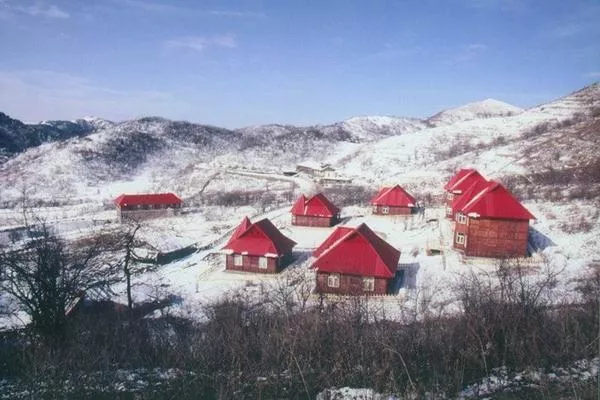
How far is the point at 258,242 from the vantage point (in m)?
26.5

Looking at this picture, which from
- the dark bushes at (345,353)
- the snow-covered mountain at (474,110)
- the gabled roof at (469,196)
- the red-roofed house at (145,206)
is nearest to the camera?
the dark bushes at (345,353)

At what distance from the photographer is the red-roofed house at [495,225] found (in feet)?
80.1

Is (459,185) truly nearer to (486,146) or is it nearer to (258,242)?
(258,242)

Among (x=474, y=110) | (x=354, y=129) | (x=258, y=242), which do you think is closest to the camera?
(x=258, y=242)

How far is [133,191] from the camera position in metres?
71.4

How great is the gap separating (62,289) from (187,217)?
119 feet

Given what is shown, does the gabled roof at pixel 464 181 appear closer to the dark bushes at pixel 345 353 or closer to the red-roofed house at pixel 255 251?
the red-roofed house at pixel 255 251

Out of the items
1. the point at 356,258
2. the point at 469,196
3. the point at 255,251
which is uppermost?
the point at 469,196

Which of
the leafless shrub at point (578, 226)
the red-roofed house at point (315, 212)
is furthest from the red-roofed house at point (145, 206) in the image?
the leafless shrub at point (578, 226)

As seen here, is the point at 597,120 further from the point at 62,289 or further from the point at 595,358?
the point at 62,289

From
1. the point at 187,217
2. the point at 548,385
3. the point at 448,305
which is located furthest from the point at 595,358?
the point at 187,217

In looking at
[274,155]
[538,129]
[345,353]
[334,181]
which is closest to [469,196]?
[345,353]

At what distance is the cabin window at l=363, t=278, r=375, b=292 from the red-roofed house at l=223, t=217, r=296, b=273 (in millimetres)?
5975

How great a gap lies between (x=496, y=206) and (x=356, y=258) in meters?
8.73
